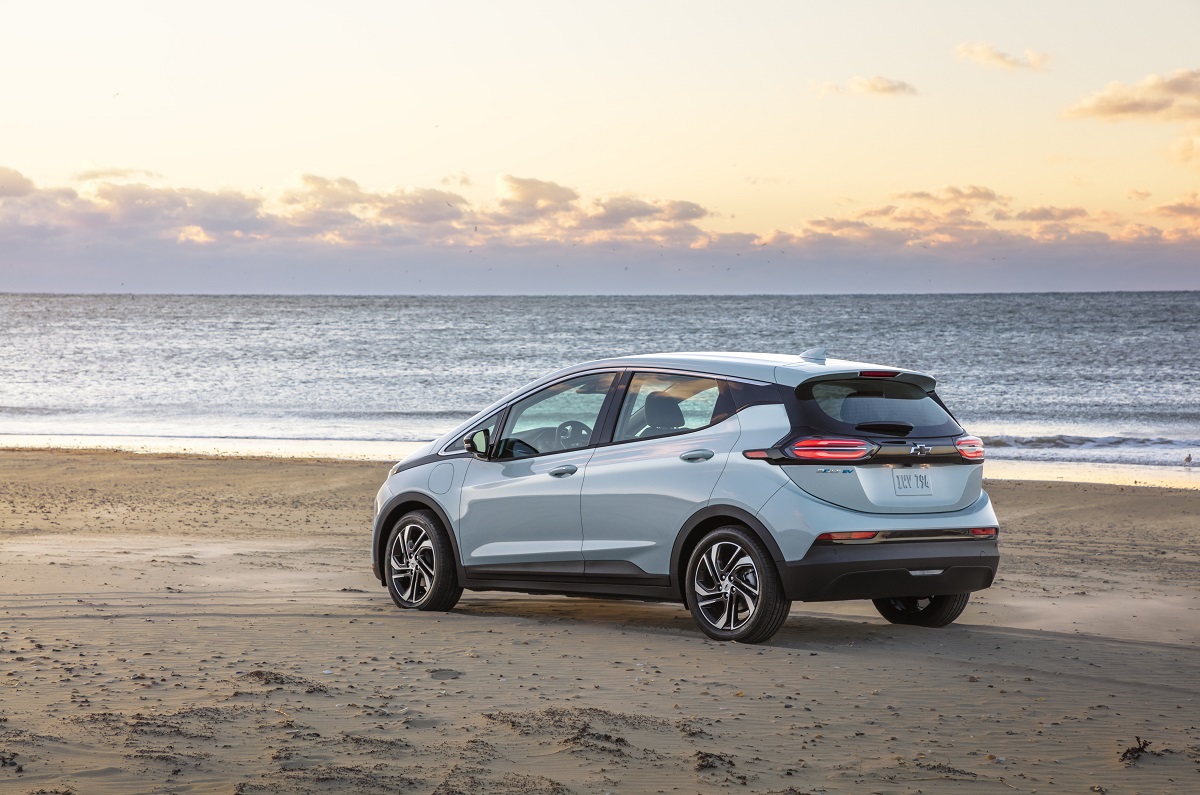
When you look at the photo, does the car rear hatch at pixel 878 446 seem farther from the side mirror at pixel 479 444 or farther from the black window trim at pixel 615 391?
the side mirror at pixel 479 444

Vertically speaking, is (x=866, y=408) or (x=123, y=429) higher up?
(x=866, y=408)

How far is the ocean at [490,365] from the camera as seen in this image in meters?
30.7

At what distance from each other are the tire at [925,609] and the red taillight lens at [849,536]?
1238 millimetres

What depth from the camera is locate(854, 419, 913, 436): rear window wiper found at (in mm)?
7047

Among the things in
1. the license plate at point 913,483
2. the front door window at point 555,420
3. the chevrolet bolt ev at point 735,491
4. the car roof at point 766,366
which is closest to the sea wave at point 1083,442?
the chevrolet bolt ev at point 735,491

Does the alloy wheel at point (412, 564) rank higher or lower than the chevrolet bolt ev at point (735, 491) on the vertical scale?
lower

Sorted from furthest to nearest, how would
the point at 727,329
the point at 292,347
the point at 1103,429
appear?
the point at 727,329, the point at 292,347, the point at 1103,429

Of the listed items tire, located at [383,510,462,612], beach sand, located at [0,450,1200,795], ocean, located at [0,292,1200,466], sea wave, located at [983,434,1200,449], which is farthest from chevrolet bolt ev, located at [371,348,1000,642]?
sea wave, located at [983,434,1200,449]

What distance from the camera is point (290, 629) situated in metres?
7.52

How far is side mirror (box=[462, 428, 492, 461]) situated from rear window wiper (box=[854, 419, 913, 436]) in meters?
2.50

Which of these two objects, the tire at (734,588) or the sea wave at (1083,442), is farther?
the sea wave at (1083,442)

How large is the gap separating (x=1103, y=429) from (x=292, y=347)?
46.3 meters

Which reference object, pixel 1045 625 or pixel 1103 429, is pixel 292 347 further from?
pixel 1045 625

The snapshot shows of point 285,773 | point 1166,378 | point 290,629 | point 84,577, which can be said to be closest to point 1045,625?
point 290,629
